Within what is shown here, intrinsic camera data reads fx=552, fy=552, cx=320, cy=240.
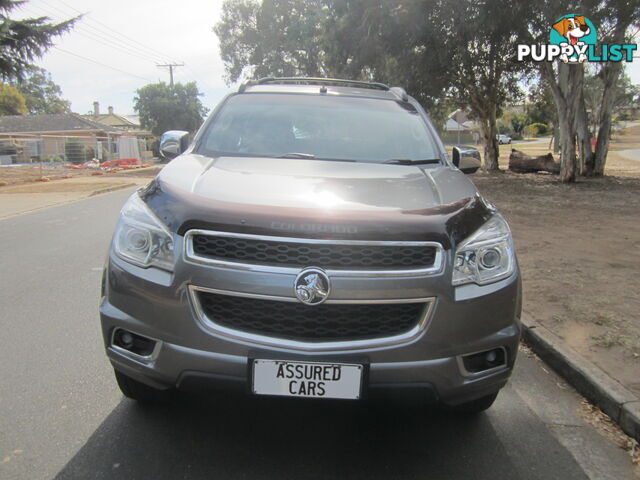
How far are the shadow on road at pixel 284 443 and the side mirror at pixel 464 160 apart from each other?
6.04 ft

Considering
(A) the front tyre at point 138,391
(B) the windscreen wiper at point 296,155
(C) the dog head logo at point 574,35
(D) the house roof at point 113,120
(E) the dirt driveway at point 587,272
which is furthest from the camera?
(D) the house roof at point 113,120

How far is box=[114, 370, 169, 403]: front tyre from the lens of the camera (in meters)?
2.82

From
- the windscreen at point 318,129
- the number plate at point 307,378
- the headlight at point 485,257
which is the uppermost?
the windscreen at point 318,129

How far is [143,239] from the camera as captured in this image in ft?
8.05

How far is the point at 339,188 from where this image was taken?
8.64ft

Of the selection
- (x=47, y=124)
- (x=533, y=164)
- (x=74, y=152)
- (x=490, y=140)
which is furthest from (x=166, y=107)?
(x=533, y=164)

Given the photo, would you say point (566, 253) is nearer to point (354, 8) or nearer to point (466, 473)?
point (466, 473)

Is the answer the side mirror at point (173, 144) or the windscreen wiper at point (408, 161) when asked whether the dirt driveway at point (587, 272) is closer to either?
the windscreen wiper at point (408, 161)

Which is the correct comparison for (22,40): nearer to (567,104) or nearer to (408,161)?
(567,104)

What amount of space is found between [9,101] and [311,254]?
7668 centimetres

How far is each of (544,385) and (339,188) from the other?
6.54 ft

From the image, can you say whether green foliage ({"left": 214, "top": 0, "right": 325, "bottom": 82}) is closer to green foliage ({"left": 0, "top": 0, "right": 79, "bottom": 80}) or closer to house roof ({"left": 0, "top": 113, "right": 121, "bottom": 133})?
house roof ({"left": 0, "top": 113, "right": 121, "bottom": 133})

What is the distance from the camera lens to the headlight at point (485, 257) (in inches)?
93.5

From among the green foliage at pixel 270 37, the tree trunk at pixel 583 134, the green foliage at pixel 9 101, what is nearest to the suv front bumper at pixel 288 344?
the tree trunk at pixel 583 134
